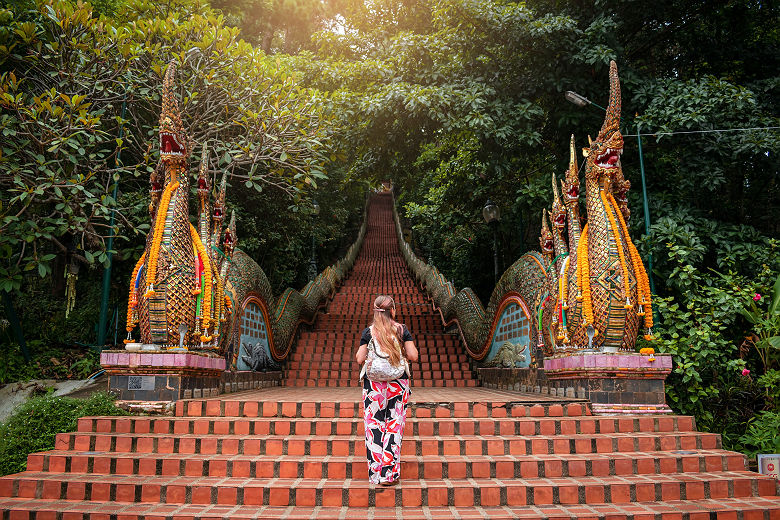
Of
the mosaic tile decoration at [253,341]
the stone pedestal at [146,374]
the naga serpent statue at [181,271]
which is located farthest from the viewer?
the mosaic tile decoration at [253,341]

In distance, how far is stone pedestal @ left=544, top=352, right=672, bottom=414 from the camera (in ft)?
15.9

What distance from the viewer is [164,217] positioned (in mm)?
5199

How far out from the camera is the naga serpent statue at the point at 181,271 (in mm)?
4973

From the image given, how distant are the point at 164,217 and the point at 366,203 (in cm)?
2751

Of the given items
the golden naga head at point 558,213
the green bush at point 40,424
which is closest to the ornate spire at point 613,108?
the golden naga head at point 558,213

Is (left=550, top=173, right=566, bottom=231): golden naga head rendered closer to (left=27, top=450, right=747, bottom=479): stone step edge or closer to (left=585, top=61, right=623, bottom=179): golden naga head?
(left=585, top=61, right=623, bottom=179): golden naga head

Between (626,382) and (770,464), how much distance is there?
1251mm

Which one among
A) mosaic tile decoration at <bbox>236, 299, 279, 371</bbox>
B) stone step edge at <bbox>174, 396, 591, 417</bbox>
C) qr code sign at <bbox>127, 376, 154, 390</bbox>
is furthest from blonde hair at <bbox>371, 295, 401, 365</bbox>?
mosaic tile decoration at <bbox>236, 299, 279, 371</bbox>

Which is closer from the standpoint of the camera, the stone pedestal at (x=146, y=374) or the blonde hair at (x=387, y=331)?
the blonde hair at (x=387, y=331)

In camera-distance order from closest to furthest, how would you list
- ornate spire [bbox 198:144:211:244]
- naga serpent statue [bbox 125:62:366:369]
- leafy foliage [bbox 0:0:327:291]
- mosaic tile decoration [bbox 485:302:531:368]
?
naga serpent statue [bbox 125:62:366:369]
ornate spire [bbox 198:144:211:244]
leafy foliage [bbox 0:0:327:291]
mosaic tile decoration [bbox 485:302:531:368]

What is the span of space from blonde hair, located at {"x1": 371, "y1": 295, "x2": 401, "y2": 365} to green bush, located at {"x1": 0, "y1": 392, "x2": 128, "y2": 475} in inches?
114

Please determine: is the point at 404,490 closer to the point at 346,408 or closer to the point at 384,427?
the point at 384,427

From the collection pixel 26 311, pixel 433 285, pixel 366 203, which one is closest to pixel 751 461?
pixel 433 285

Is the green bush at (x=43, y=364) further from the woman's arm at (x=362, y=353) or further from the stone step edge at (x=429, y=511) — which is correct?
the woman's arm at (x=362, y=353)
